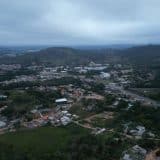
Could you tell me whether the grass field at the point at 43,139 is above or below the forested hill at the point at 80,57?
above

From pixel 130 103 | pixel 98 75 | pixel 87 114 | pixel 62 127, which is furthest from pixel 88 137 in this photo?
pixel 98 75

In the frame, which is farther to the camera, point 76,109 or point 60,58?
point 60,58

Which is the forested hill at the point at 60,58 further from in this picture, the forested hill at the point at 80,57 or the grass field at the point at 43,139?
the grass field at the point at 43,139

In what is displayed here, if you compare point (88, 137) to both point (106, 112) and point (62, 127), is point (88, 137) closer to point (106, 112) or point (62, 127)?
point (62, 127)

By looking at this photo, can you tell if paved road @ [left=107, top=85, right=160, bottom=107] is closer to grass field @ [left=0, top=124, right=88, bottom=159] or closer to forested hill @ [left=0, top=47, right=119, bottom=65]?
grass field @ [left=0, top=124, right=88, bottom=159]

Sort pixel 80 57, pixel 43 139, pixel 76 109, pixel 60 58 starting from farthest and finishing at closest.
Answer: pixel 80 57 < pixel 60 58 < pixel 76 109 < pixel 43 139

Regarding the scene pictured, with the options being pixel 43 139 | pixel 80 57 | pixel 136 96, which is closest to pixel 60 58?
pixel 80 57

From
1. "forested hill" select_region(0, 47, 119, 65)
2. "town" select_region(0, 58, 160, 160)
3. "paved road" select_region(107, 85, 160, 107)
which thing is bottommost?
"forested hill" select_region(0, 47, 119, 65)

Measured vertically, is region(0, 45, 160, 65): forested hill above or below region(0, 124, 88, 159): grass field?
below

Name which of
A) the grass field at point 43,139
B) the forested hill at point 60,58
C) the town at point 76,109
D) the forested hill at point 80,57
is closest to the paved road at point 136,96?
the town at point 76,109

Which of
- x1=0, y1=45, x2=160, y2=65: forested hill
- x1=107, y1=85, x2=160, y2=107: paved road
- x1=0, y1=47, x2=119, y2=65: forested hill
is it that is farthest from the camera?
x1=0, y1=47, x2=119, y2=65: forested hill

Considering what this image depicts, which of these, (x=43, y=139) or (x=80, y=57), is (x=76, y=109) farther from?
(x=80, y=57)

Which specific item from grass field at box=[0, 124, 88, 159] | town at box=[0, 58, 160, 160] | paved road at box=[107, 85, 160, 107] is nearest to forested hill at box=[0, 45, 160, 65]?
paved road at box=[107, 85, 160, 107]
